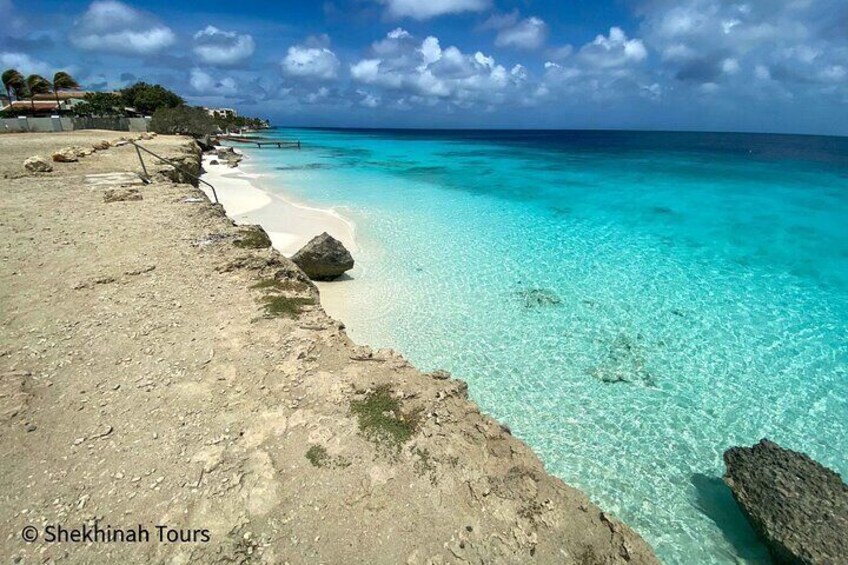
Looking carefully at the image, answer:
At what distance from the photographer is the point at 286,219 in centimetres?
1845

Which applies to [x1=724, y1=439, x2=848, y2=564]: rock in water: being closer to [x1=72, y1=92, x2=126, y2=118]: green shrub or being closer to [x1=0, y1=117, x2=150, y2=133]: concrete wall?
[x1=0, y1=117, x2=150, y2=133]: concrete wall

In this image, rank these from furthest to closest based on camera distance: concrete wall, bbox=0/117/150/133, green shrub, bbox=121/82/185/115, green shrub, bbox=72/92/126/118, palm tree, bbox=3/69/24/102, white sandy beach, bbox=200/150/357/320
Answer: green shrub, bbox=121/82/185/115 → green shrub, bbox=72/92/126/118 → palm tree, bbox=3/69/24/102 → concrete wall, bbox=0/117/150/133 → white sandy beach, bbox=200/150/357/320

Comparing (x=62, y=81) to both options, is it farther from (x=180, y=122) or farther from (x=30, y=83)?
(x=180, y=122)

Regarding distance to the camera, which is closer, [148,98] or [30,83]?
[30,83]

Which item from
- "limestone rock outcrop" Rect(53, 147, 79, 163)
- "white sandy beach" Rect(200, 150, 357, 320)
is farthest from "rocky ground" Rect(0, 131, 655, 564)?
"limestone rock outcrop" Rect(53, 147, 79, 163)

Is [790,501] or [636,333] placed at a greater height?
[636,333]

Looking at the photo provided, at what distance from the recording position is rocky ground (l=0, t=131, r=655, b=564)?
11.3 feet

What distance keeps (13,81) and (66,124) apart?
12292mm

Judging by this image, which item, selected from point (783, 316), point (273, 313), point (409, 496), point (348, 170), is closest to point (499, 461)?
point (409, 496)

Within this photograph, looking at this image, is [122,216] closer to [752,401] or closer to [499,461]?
[499,461]

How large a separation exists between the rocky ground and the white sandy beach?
14.4 feet

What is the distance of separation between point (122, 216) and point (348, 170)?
2897cm

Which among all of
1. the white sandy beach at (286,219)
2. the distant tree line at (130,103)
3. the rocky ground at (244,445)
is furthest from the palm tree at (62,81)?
the rocky ground at (244,445)

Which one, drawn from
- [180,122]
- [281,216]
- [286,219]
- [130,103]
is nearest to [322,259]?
[286,219]
